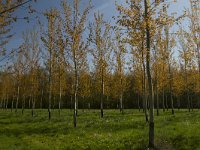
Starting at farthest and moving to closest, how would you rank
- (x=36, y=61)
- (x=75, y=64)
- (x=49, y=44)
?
(x=36, y=61)
(x=49, y=44)
(x=75, y=64)

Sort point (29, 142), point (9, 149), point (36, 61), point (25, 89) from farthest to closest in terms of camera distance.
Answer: point (25, 89) < point (36, 61) < point (29, 142) < point (9, 149)

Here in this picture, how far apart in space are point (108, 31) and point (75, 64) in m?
12.5

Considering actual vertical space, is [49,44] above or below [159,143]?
above

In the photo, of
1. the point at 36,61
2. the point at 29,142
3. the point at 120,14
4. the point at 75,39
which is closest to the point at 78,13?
the point at 75,39

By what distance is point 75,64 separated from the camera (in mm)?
22969

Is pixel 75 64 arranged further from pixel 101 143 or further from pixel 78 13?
pixel 101 143

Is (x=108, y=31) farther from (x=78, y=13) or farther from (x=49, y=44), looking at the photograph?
(x=78, y=13)

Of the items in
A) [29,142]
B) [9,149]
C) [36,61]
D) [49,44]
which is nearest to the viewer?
[9,149]

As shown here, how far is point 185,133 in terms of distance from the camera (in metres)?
15.5

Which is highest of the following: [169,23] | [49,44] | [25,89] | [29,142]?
[49,44]

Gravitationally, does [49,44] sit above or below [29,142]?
above

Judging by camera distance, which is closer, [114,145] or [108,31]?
[114,145]

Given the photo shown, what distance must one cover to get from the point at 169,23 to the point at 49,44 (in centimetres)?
2074

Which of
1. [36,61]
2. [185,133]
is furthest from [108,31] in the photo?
[185,133]
